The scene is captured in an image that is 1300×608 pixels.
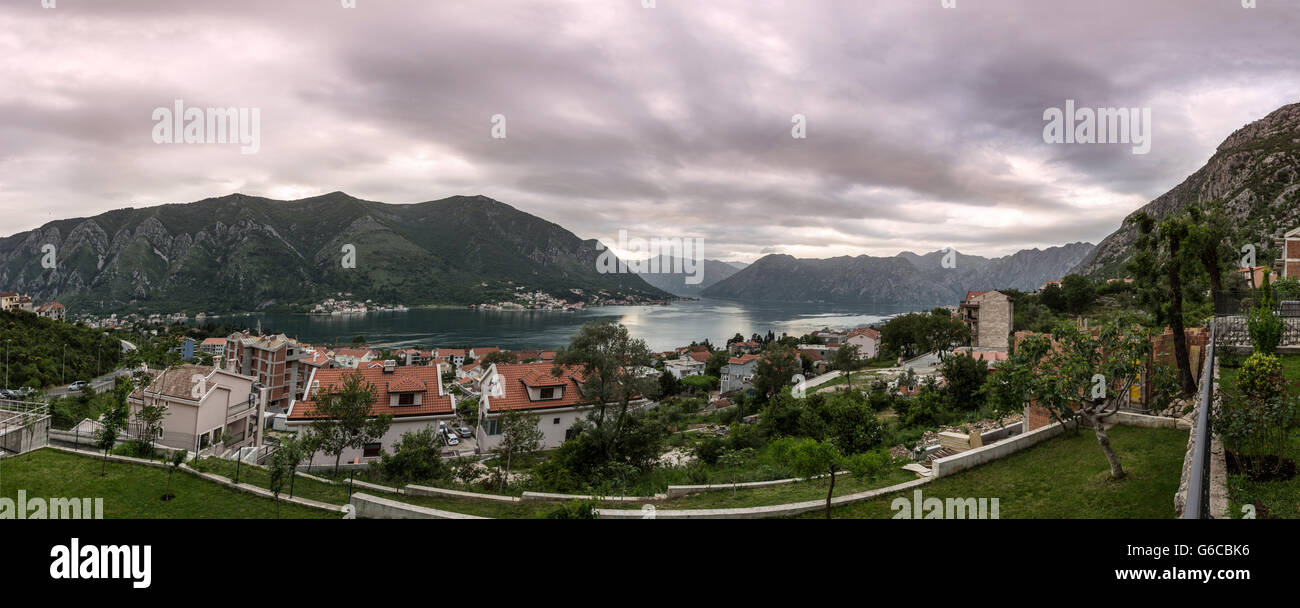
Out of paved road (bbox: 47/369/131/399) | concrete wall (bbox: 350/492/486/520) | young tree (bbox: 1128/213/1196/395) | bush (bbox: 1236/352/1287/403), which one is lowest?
paved road (bbox: 47/369/131/399)

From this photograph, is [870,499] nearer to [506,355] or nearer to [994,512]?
[994,512]

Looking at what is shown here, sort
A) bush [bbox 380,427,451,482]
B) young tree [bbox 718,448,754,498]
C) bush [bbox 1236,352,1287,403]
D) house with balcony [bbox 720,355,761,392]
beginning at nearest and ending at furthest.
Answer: bush [bbox 1236,352,1287,403] < bush [bbox 380,427,451,482] < young tree [bbox 718,448,754,498] < house with balcony [bbox 720,355,761,392]

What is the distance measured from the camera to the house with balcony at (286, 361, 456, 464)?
17422mm

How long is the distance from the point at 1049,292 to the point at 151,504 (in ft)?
207

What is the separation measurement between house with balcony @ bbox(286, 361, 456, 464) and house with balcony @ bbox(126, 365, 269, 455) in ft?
8.35

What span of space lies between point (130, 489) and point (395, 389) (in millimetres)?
8413

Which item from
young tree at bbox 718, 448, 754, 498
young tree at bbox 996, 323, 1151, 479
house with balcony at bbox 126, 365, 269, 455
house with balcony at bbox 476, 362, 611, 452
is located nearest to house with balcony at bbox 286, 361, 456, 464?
house with balcony at bbox 476, 362, 611, 452

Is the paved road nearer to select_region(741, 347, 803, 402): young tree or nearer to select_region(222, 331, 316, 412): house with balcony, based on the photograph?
select_region(222, 331, 316, 412): house with balcony

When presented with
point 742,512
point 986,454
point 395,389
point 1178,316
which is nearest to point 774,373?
point 395,389

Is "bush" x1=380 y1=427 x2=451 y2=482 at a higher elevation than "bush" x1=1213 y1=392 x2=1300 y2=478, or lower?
lower
